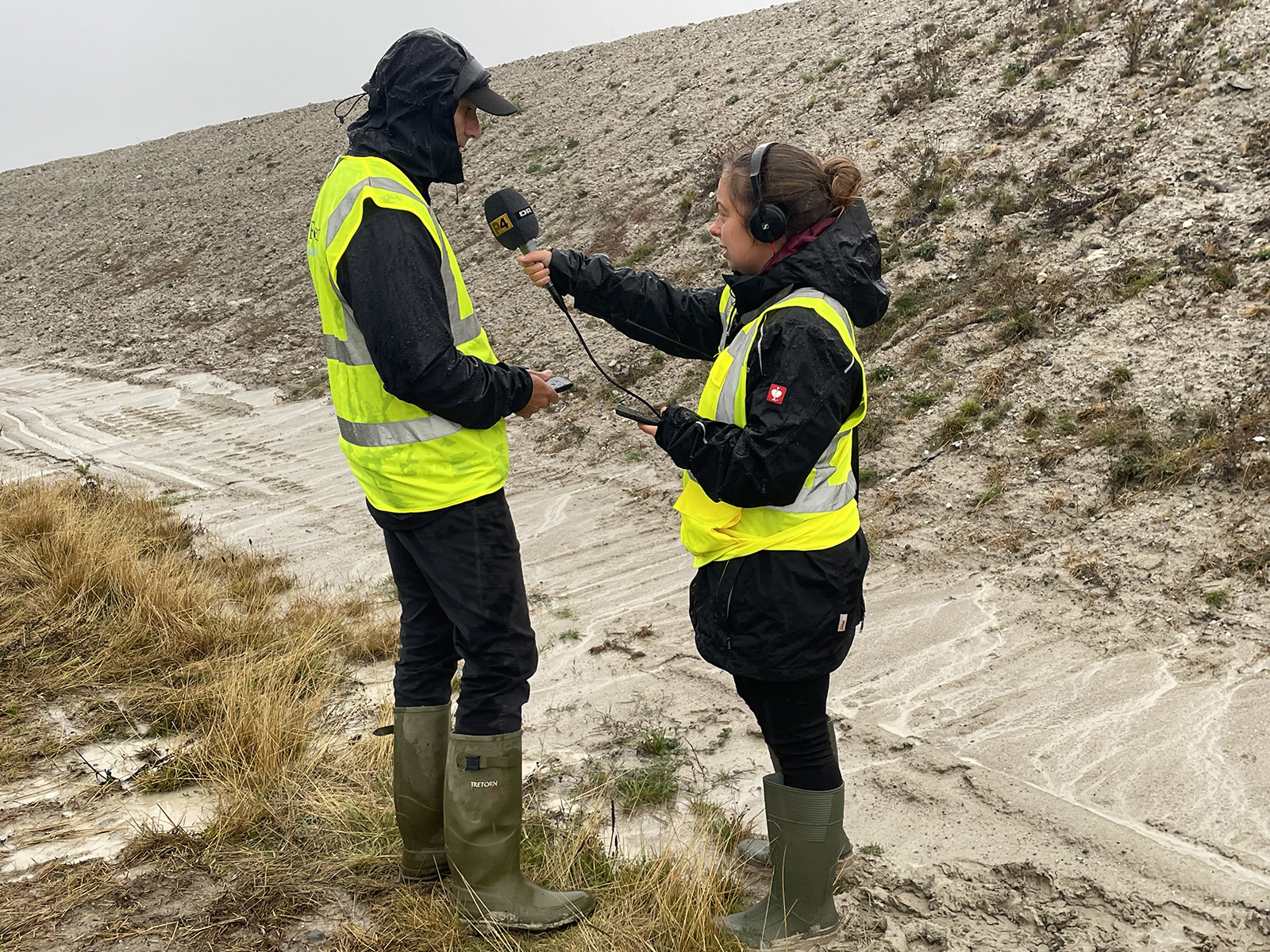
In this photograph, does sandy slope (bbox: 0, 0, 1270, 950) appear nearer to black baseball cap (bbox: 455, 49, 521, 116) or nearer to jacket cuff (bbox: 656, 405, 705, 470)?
jacket cuff (bbox: 656, 405, 705, 470)

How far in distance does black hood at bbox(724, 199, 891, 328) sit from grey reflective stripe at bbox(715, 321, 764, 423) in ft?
0.47

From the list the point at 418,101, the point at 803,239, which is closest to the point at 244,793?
the point at 418,101

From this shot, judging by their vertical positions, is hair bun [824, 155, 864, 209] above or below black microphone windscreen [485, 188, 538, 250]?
below

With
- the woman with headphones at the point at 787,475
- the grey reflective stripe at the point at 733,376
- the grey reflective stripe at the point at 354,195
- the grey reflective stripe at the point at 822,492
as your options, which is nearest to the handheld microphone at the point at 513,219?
the grey reflective stripe at the point at 354,195

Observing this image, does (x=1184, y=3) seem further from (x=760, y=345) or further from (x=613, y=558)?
(x=760, y=345)

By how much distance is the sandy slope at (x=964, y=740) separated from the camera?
322 centimetres

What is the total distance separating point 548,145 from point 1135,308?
44.2 ft

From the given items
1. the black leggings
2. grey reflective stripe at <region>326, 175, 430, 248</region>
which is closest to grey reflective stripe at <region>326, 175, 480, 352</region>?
grey reflective stripe at <region>326, 175, 430, 248</region>

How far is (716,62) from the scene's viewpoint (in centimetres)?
1834

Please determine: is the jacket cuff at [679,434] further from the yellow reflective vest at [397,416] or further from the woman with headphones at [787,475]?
the yellow reflective vest at [397,416]

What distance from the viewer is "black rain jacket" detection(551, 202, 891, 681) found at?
2.51 m

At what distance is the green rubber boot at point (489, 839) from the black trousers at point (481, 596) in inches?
2.8

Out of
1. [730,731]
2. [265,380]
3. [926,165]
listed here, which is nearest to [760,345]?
[730,731]

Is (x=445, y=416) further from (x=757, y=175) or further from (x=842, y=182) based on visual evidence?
(x=842, y=182)
